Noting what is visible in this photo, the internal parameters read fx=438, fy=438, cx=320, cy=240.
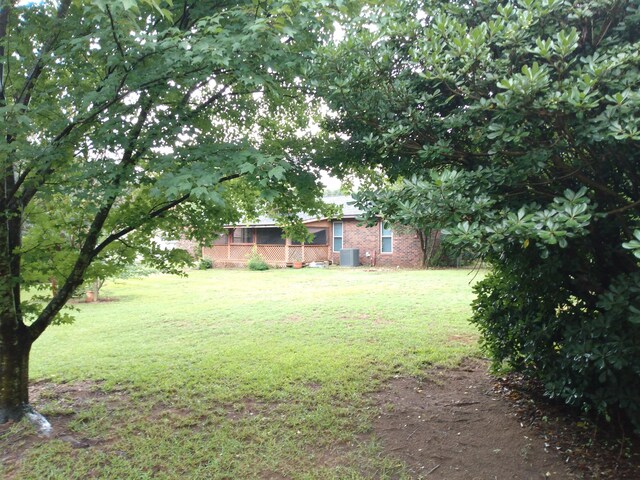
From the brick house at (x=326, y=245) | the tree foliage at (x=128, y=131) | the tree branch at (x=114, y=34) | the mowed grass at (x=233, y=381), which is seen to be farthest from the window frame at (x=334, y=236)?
the tree branch at (x=114, y=34)

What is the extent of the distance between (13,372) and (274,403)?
2.48 meters

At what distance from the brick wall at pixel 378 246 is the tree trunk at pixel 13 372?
1653cm

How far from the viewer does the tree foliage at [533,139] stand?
88.9 inches

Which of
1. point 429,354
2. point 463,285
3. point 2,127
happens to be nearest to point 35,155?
point 2,127

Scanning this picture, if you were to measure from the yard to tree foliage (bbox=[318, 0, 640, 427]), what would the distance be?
108 cm

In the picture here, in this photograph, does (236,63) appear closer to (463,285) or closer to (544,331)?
(544,331)

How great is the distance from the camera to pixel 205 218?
15.2 feet

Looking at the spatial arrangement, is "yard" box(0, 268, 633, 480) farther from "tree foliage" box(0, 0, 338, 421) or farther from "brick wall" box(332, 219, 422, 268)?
"brick wall" box(332, 219, 422, 268)

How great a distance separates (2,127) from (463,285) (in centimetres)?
1177

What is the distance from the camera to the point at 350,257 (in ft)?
68.4

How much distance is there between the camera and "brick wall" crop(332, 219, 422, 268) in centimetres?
2005

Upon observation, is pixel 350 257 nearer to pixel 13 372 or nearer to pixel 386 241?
pixel 386 241

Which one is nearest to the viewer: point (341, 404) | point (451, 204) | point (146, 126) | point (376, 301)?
point (451, 204)

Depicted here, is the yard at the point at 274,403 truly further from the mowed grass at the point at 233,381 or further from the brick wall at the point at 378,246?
the brick wall at the point at 378,246
